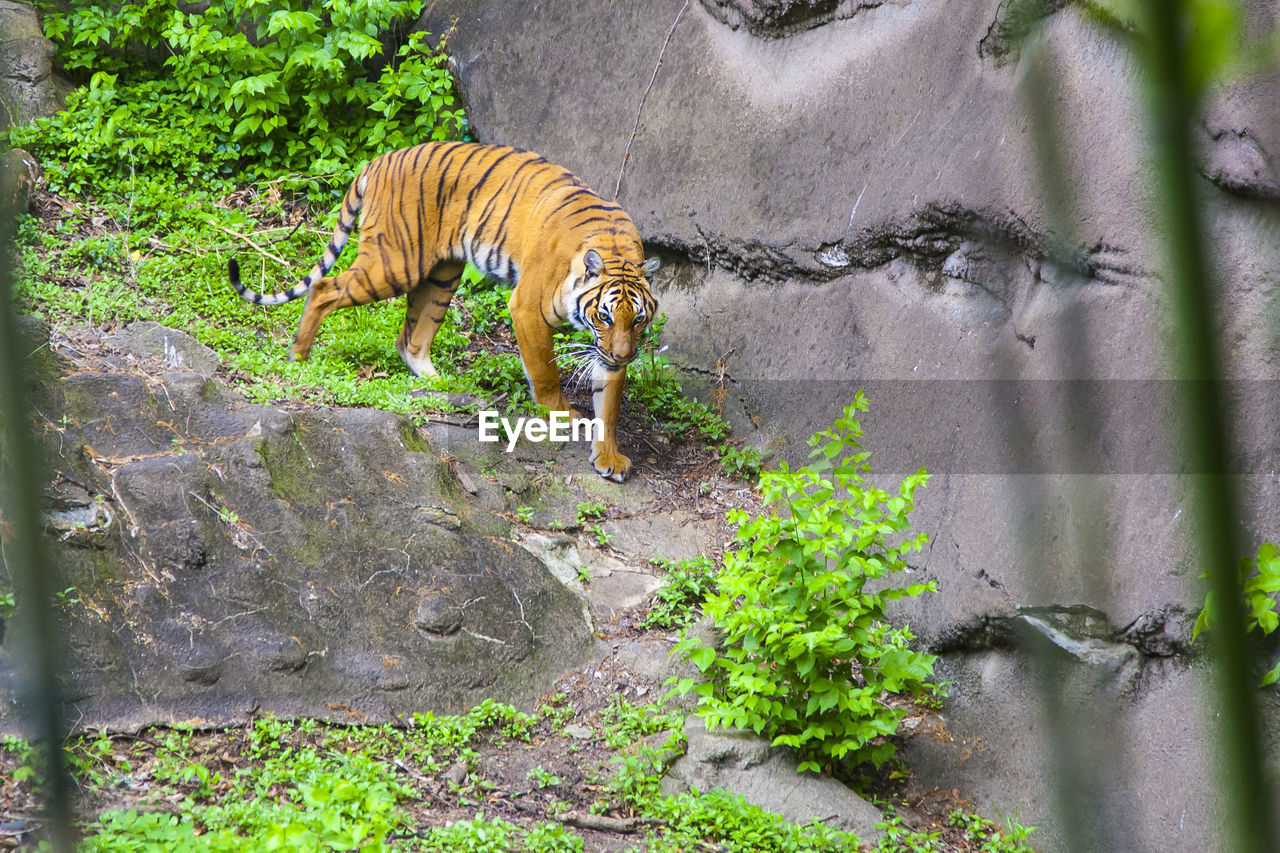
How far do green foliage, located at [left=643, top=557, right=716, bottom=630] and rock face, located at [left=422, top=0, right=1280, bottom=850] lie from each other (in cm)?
95

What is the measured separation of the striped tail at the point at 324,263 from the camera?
6.31 m

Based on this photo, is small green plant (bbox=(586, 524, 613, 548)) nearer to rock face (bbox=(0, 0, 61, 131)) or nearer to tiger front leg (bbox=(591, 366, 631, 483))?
tiger front leg (bbox=(591, 366, 631, 483))

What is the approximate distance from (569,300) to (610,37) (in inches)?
100

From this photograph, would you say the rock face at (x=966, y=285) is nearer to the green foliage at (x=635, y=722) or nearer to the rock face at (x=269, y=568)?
the green foliage at (x=635, y=722)

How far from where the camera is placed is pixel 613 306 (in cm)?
533

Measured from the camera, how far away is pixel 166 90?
7.93 meters

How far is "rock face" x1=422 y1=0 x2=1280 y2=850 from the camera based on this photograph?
2.01 meters

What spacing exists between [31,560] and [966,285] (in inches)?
185

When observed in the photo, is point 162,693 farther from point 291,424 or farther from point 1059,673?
point 1059,673

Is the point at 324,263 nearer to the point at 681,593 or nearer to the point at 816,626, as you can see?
the point at 681,593

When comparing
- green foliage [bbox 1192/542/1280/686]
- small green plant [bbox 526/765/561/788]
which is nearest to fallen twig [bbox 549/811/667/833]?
small green plant [bbox 526/765/561/788]

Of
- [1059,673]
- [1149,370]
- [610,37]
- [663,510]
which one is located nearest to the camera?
[1059,673]

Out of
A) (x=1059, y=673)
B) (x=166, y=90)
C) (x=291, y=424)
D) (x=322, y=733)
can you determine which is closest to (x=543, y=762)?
(x=322, y=733)

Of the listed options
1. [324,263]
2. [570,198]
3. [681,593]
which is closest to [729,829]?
[681,593]
